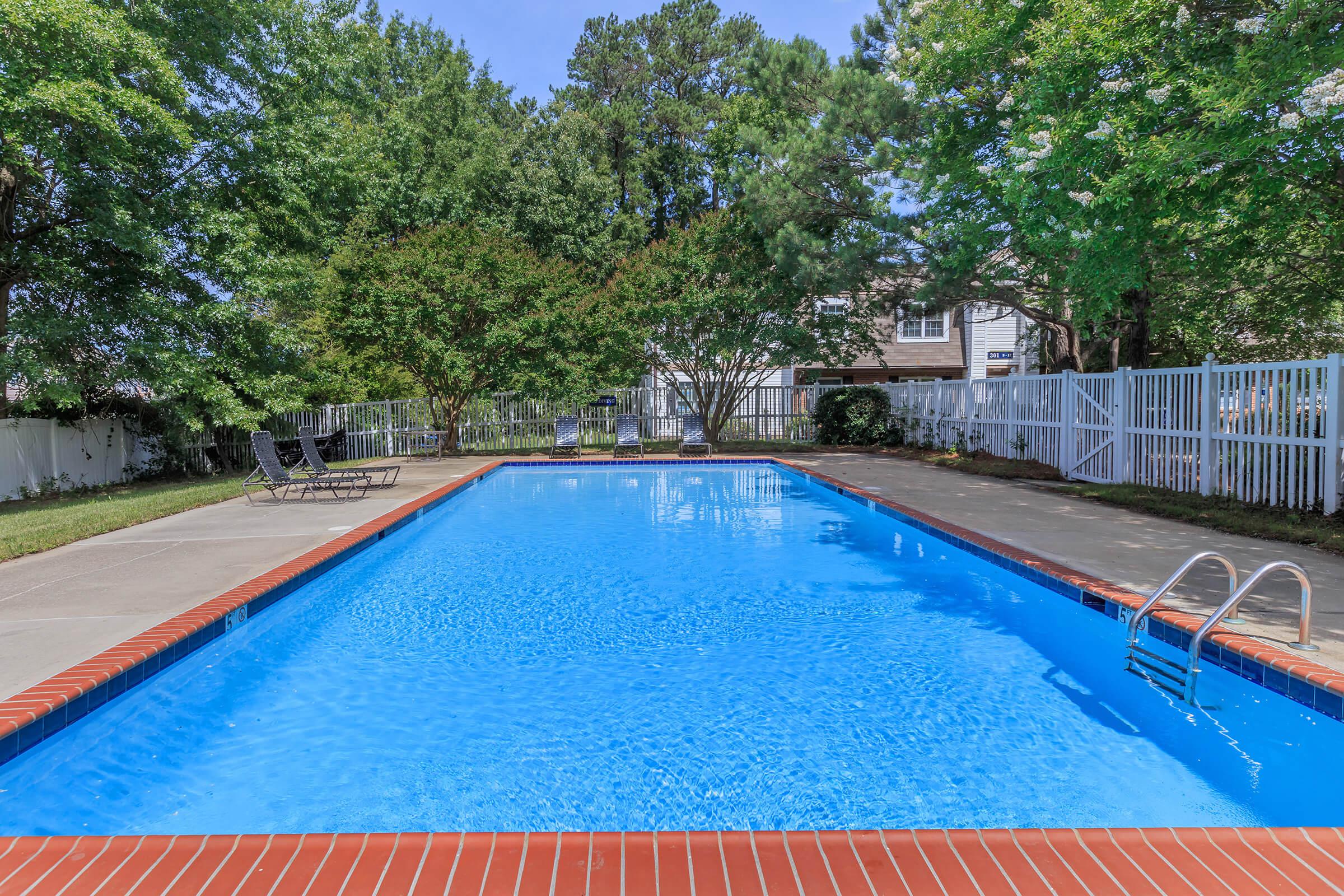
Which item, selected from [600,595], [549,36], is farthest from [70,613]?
[549,36]

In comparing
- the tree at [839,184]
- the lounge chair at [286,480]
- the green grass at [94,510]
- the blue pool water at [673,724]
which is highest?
the tree at [839,184]

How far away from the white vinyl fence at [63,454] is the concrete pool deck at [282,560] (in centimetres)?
388

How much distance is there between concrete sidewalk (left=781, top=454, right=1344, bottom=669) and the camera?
13.2 feet

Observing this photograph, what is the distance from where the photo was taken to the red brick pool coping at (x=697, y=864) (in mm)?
1934

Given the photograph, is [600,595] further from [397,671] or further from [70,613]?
[70,613]

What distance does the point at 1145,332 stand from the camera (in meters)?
12.6

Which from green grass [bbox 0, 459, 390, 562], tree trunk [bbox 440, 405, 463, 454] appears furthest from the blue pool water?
tree trunk [bbox 440, 405, 463, 454]

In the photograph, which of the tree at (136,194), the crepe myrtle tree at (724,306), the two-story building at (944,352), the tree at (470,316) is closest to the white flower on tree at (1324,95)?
the crepe myrtle tree at (724,306)

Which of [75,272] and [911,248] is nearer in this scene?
[75,272]

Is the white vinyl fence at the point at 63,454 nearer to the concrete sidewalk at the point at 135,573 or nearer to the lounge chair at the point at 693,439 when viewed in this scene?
the concrete sidewalk at the point at 135,573

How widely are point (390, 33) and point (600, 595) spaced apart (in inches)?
1369

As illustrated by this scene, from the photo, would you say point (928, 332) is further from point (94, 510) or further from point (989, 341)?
point (94, 510)

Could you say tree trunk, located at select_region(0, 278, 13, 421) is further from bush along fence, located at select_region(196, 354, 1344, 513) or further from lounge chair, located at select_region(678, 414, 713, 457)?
lounge chair, located at select_region(678, 414, 713, 457)

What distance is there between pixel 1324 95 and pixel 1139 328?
28.0 feet
